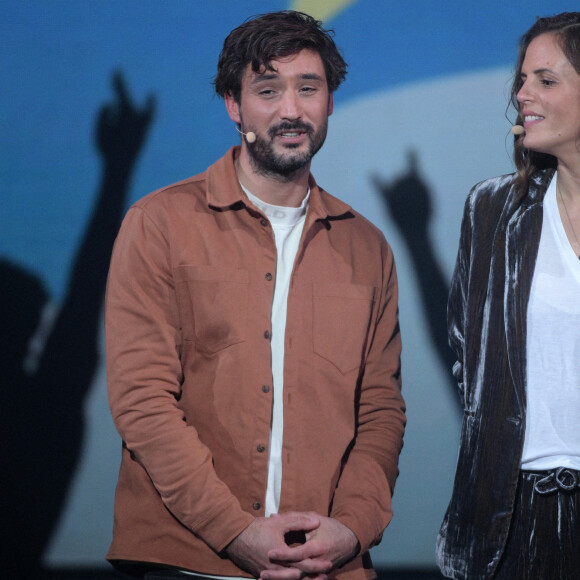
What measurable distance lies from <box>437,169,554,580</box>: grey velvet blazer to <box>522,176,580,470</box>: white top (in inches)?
1.0

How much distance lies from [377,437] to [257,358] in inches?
15.0

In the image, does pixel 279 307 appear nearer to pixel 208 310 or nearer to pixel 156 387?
pixel 208 310

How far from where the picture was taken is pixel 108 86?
296 cm

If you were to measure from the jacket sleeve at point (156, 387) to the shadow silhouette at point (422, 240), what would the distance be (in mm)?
1218

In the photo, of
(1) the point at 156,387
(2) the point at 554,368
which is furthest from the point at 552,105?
(1) the point at 156,387

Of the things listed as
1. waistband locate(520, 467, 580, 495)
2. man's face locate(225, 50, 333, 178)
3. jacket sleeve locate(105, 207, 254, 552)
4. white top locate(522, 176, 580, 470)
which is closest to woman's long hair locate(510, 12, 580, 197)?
white top locate(522, 176, 580, 470)

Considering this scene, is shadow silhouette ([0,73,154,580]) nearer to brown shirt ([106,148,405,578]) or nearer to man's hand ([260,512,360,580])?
brown shirt ([106,148,405,578])

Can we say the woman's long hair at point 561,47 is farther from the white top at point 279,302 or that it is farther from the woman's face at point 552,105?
the white top at point 279,302

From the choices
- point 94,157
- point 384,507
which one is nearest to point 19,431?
point 94,157

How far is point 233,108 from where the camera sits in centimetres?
229

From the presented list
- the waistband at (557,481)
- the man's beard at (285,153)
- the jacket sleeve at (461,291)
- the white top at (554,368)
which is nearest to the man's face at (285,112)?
the man's beard at (285,153)

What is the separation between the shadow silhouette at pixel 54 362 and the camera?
2.96 metres

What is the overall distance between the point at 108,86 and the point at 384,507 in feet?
5.55

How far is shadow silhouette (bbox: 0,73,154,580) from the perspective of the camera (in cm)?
296
